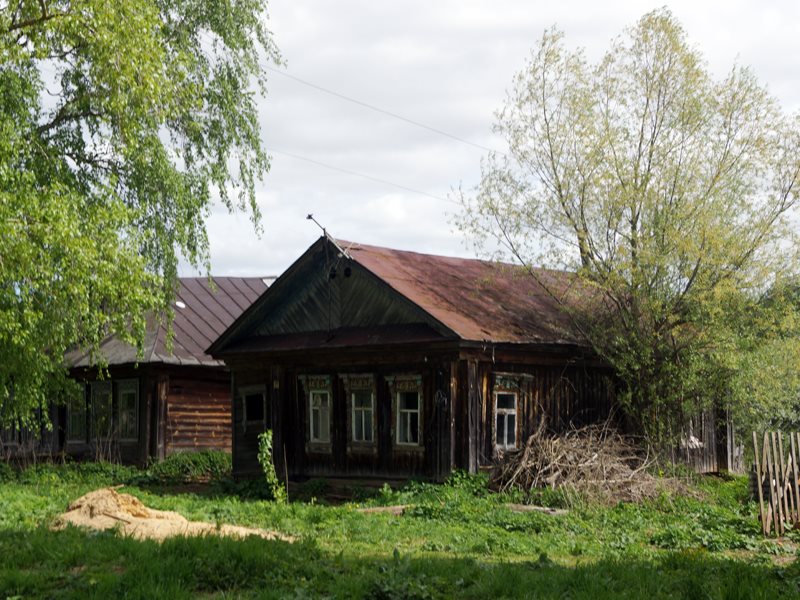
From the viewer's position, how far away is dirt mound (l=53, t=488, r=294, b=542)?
1219 centimetres

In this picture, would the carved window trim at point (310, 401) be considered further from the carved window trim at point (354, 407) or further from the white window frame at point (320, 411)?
the carved window trim at point (354, 407)

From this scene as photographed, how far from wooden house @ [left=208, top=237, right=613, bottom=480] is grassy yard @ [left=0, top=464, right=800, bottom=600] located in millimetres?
1650

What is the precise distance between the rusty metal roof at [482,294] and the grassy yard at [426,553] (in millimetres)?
3090

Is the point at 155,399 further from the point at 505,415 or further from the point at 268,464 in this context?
the point at 505,415

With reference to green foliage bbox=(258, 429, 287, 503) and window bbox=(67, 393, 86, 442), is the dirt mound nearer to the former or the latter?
green foliage bbox=(258, 429, 287, 503)

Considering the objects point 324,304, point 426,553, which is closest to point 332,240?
point 324,304

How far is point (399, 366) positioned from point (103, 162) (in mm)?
6884

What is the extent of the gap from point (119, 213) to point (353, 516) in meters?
5.99

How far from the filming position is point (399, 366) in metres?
20.3

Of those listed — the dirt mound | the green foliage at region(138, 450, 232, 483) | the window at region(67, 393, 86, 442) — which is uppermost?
the window at region(67, 393, 86, 442)

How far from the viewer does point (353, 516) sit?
49.3 ft

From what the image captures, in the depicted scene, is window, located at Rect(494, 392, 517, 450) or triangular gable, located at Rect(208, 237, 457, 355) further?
triangular gable, located at Rect(208, 237, 457, 355)

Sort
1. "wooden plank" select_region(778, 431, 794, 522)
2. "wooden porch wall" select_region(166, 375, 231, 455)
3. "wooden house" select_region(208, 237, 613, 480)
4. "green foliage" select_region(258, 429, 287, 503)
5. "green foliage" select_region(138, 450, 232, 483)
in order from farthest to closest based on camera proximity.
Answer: "wooden porch wall" select_region(166, 375, 231, 455) → "green foliage" select_region(138, 450, 232, 483) → "wooden house" select_region(208, 237, 613, 480) → "green foliage" select_region(258, 429, 287, 503) → "wooden plank" select_region(778, 431, 794, 522)

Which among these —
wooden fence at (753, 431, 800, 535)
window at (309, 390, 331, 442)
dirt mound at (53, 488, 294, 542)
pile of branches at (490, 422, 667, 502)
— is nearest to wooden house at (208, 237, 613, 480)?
window at (309, 390, 331, 442)
